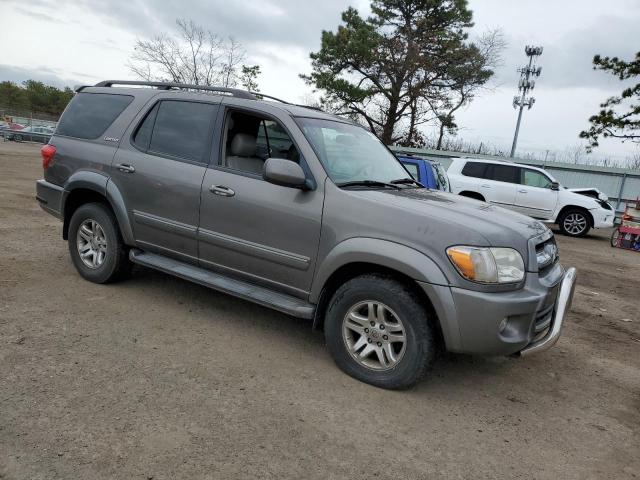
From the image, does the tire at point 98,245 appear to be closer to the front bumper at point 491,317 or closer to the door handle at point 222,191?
the door handle at point 222,191

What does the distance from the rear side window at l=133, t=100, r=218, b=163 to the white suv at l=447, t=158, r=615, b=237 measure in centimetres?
1026

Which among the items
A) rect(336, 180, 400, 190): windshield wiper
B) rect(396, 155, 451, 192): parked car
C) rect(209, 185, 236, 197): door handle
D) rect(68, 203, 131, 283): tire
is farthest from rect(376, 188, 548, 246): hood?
rect(396, 155, 451, 192): parked car

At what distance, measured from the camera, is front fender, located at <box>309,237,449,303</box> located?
298 centimetres

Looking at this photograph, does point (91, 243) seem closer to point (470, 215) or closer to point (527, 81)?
point (470, 215)

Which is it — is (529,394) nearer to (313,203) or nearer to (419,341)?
(419,341)

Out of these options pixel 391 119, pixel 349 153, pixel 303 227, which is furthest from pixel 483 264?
pixel 391 119

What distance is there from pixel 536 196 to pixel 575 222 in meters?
1.36

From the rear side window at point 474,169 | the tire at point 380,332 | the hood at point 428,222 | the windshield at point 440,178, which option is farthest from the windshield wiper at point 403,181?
the rear side window at point 474,169

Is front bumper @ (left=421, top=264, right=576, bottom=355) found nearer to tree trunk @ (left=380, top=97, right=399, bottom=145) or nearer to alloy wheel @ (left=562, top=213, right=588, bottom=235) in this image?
alloy wheel @ (left=562, top=213, right=588, bottom=235)

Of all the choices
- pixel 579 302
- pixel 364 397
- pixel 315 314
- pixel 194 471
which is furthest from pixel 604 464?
pixel 579 302

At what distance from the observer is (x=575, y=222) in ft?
44.3

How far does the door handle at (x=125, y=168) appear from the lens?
430 centimetres

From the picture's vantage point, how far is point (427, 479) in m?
2.43

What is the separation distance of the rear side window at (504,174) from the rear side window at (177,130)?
11.0 meters
